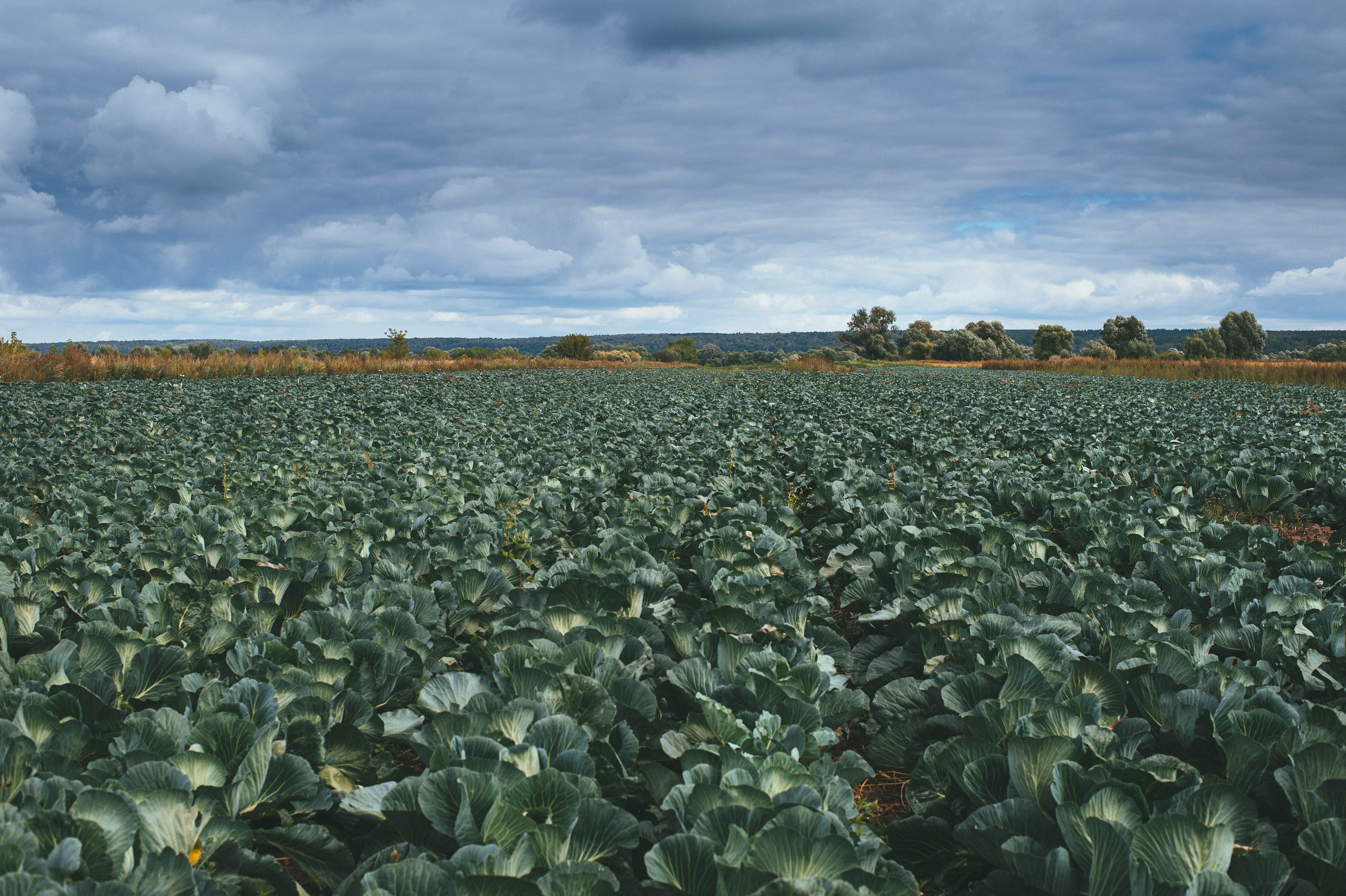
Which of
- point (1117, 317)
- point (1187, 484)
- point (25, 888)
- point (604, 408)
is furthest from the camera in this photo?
point (1117, 317)

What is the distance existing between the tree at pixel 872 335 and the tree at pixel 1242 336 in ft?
135

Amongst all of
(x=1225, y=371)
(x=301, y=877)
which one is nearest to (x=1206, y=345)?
(x=1225, y=371)

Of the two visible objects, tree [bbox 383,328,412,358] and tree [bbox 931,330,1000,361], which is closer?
tree [bbox 383,328,412,358]

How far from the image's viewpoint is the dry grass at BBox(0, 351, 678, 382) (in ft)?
91.9

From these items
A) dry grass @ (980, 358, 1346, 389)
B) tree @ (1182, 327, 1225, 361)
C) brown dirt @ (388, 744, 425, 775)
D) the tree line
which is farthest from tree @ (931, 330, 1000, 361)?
brown dirt @ (388, 744, 425, 775)

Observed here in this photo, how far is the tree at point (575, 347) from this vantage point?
10112cm

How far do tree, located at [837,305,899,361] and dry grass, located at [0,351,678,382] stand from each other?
67111 mm

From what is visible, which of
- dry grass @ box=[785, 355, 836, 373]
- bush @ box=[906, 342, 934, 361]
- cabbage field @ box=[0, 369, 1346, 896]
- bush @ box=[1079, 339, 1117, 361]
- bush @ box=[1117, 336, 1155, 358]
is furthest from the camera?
bush @ box=[906, 342, 934, 361]

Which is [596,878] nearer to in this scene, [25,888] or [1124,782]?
[25,888]

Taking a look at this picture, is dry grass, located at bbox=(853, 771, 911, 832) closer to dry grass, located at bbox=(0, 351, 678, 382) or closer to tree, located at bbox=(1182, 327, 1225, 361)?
dry grass, located at bbox=(0, 351, 678, 382)

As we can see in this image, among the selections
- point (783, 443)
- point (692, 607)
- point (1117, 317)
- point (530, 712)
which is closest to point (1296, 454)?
point (783, 443)

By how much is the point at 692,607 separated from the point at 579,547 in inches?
57.7

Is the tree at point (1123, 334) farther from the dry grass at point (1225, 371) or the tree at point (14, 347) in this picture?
the tree at point (14, 347)

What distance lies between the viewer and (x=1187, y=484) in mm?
8703
